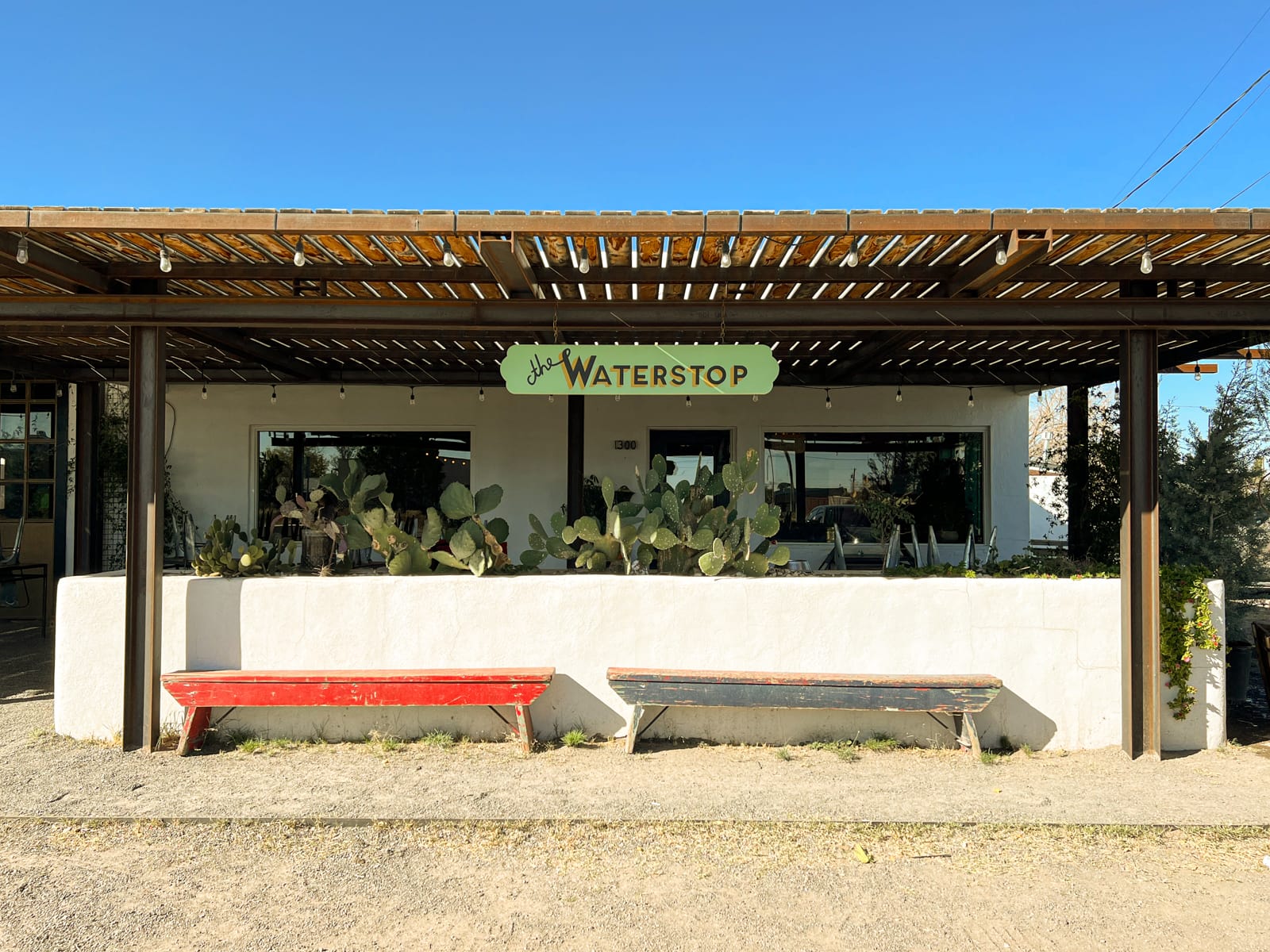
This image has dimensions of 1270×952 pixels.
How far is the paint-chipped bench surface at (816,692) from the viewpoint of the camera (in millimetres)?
4762

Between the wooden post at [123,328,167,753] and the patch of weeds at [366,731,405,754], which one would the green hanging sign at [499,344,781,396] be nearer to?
the wooden post at [123,328,167,753]

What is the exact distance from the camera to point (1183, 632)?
5.04 meters

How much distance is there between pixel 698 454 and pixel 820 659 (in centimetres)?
445

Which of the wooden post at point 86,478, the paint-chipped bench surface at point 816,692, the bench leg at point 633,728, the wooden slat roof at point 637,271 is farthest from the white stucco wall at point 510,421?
the paint-chipped bench surface at point 816,692

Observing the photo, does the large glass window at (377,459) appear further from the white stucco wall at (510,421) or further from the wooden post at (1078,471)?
the wooden post at (1078,471)

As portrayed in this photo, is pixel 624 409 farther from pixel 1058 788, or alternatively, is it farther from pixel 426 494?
pixel 1058 788

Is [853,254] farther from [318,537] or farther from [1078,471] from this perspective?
[1078,471]

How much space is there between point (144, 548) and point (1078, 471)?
24.9 feet

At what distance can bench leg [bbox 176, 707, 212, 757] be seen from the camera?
482cm

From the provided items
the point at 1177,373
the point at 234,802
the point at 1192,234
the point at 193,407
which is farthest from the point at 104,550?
the point at 1177,373

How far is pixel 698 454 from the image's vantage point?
9.35 meters

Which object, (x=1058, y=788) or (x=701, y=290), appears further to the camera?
(x=701, y=290)

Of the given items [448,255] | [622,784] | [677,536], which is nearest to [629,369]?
[677,536]

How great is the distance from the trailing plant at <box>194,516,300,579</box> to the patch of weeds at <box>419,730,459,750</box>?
1409 mm
